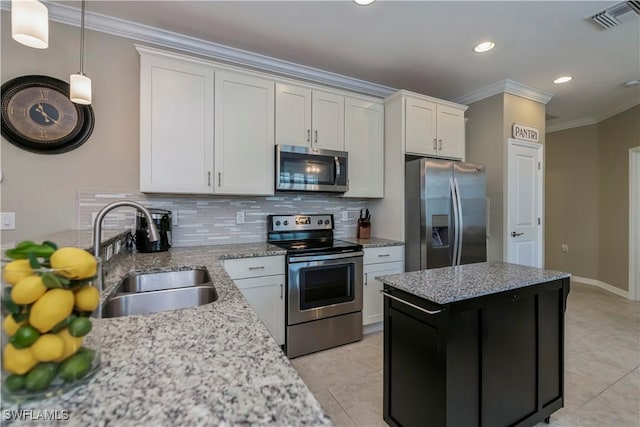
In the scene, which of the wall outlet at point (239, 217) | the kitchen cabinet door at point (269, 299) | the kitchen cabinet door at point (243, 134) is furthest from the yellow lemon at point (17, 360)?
the wall outlet at point (239, 217)

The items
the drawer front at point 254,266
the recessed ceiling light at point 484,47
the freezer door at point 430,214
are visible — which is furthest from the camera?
the freezer door at point 430,214

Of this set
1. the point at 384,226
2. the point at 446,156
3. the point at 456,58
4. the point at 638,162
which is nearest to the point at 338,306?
the point at 384,226

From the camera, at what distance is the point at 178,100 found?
91.0 inches

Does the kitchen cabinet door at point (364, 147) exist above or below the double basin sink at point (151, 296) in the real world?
above

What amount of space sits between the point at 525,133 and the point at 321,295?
3.19 m

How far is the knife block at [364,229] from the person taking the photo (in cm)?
331

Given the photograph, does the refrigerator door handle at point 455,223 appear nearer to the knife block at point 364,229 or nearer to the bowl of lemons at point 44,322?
the knife block at point 364,229

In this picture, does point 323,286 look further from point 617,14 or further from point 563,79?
point 563,79

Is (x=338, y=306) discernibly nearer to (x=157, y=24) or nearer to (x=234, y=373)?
(x=234, y=373)

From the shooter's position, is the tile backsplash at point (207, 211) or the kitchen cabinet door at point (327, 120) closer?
the tile backsplash at point (207, 211)

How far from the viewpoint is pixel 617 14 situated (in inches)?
85.4
